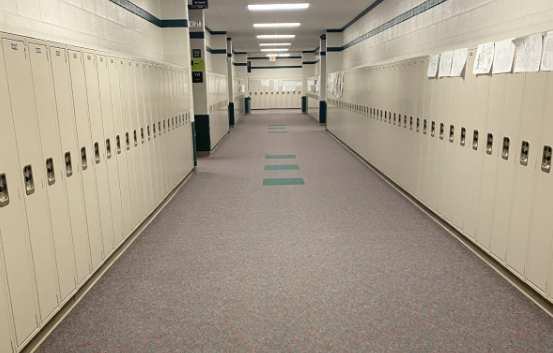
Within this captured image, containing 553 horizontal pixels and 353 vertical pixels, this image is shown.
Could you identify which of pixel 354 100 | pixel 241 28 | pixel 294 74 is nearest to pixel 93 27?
pixel 354 100

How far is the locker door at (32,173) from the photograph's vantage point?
7.38 feet

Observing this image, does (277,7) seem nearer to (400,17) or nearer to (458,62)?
(400,17)

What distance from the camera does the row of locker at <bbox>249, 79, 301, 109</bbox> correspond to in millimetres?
26578

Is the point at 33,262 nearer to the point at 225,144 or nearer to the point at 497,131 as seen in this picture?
the point at 497,131

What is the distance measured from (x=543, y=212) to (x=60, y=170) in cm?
305

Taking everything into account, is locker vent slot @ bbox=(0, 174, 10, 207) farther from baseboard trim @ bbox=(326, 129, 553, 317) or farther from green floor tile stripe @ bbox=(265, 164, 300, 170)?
green floor tile stripe @ bbox=(265, 164, 300, 170)

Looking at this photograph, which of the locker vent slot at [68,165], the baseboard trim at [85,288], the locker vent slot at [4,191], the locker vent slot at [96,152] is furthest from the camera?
the locker vent slot at [96,152]

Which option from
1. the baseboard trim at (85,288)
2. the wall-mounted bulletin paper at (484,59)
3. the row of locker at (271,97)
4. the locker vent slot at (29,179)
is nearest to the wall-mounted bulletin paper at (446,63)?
the wall-mounted bulletin paper at (484,59)

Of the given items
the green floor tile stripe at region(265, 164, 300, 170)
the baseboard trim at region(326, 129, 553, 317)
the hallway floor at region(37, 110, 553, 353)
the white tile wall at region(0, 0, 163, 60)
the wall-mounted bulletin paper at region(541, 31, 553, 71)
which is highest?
the white tile wall at region(0, 0, 163, 60)

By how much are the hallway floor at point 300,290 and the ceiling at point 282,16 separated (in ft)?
18.1

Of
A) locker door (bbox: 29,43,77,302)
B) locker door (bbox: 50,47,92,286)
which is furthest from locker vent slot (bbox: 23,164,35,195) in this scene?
locker door (bbox: 50,47,92,286)

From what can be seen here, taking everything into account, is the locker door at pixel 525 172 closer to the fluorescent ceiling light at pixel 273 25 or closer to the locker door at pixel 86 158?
the locker door at pixel 86 158

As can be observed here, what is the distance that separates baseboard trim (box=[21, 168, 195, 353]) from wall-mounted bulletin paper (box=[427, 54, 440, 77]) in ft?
11.0

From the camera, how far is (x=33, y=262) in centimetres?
240
